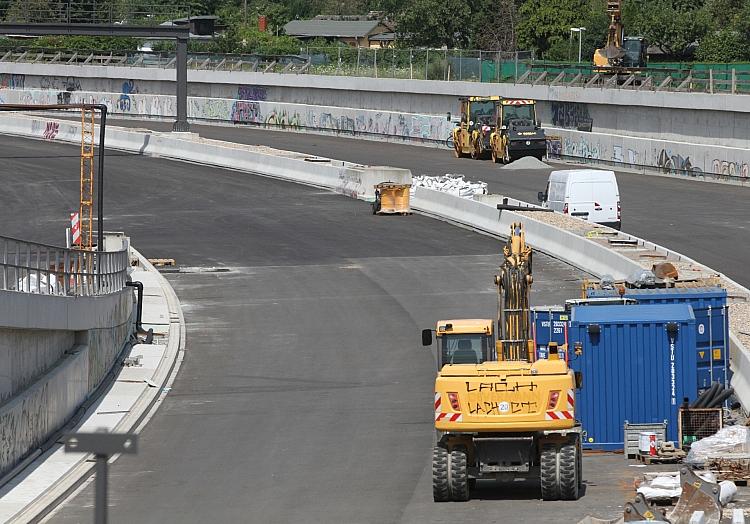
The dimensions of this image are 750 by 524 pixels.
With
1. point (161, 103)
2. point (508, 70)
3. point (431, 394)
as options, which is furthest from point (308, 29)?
point (431, 394)

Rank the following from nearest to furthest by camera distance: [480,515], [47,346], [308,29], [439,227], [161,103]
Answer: [480,515] → [47,346] → [439,227] → [161,103] → [308,29]

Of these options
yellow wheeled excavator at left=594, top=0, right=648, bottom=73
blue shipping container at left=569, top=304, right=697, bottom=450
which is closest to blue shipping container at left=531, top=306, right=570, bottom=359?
blue shipping container at left=569, top=304, right=697, bottom=450

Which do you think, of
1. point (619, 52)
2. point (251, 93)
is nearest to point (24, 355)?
point (619, 52)

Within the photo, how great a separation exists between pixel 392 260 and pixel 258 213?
10.9 metres

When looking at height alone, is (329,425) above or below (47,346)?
below

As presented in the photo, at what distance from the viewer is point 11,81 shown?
340 feet

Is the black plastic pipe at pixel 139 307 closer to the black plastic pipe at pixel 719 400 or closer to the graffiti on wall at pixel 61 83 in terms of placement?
the black plastic pipe at pixel 719 400

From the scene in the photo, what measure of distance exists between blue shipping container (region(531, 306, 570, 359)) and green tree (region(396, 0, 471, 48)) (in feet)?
331

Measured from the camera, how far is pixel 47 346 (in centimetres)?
2194

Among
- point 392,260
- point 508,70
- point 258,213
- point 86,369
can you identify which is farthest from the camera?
point 508,70

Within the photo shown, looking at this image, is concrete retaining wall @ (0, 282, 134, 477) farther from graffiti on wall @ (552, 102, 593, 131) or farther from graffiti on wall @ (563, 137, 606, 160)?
graffiti on wall @ (552, 102, 593, 131)

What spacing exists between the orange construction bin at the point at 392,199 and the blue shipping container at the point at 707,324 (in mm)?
26167

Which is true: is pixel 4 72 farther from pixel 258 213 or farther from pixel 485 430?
pixel 485 430

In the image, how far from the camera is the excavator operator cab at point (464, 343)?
68.2 feet
